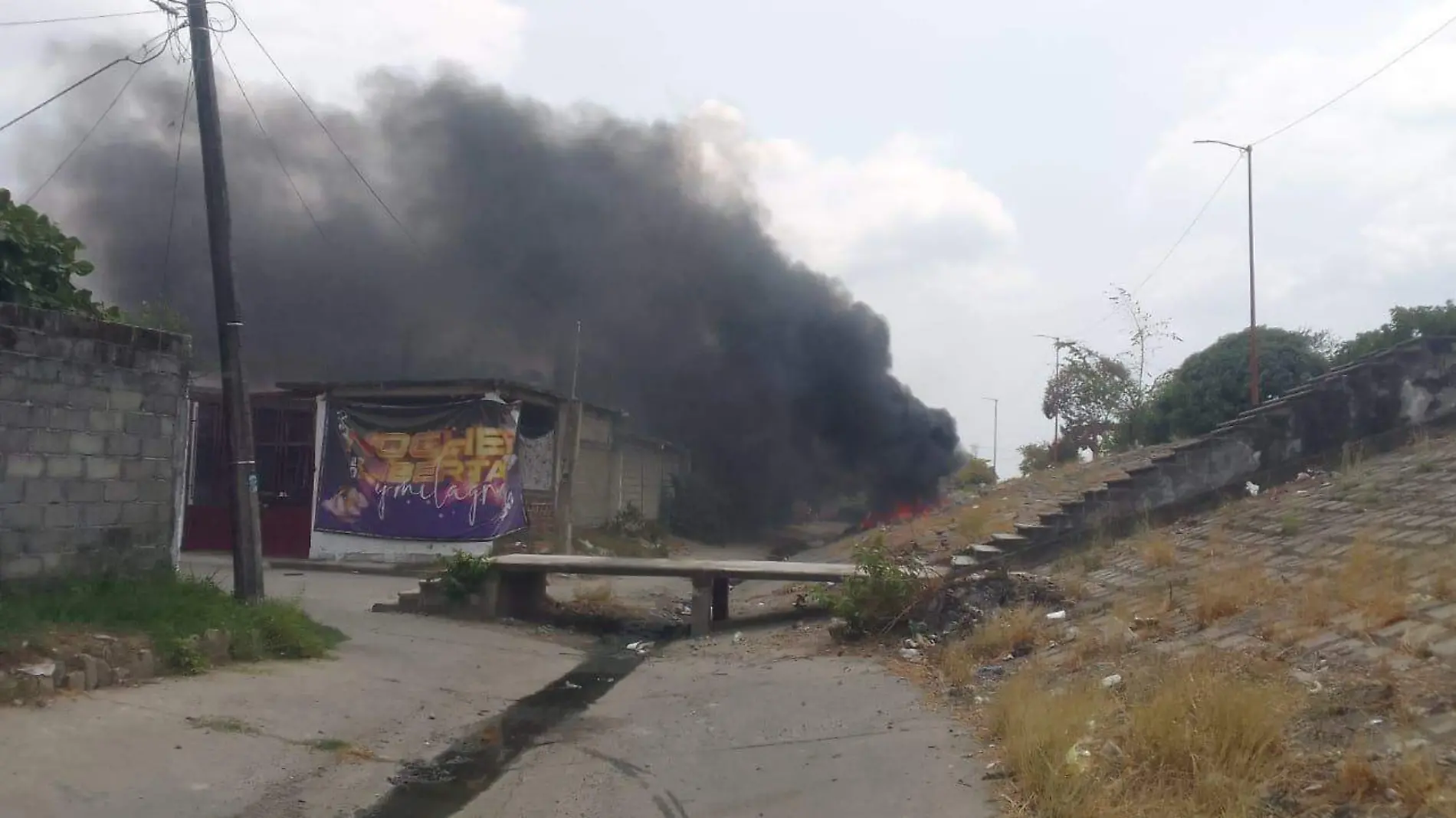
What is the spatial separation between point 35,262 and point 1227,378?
2011 cm

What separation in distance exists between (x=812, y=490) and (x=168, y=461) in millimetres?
23809

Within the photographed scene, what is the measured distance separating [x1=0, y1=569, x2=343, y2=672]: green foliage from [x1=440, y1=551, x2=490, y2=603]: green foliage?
9.74 feet

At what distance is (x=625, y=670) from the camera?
10250 mm

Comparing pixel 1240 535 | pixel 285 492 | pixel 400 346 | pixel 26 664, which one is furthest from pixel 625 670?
pixel 400 346

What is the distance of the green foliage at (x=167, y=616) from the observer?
7.21m

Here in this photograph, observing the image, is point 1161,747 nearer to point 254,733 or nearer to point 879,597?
point 254,733

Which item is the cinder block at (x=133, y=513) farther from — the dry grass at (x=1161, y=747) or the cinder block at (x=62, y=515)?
the dry grass at (x=1161, y=747)

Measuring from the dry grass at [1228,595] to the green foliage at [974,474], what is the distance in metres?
26.0

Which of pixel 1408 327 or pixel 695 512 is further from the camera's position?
pixel 695 512

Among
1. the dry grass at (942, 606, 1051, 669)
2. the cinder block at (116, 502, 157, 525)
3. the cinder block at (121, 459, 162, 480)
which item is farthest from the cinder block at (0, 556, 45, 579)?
the dry grass at (942, 606, 1051, 669)

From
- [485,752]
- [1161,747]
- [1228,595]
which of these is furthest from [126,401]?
[1228,595]

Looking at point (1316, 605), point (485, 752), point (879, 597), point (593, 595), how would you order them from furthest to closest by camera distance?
point (593, 595), point (879, 597), point (485, 752), point (1316, 605)

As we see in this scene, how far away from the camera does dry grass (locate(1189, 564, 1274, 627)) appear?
7.13 metres

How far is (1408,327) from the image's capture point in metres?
16.1
